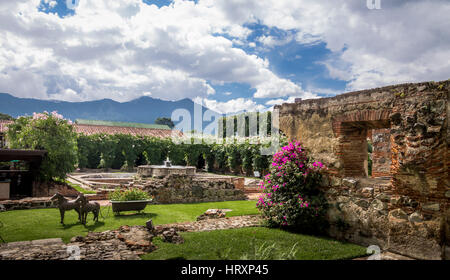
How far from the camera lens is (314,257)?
221 inches

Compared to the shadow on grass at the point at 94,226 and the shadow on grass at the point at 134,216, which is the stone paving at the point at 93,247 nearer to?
the shadow on grass at the point at 94,226

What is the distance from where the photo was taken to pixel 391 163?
20.2 feet

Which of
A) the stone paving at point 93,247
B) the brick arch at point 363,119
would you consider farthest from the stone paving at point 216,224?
the brick arch at point 363,119

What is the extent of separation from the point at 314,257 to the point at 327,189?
6.76 ft

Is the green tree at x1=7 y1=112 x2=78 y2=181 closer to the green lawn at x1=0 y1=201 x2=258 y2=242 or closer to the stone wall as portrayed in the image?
the stone wall

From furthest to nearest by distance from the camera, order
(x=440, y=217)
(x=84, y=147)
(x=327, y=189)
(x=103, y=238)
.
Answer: (x=84, y=147)
(x=327, y=189)
(x=103, y=238)
(x=440, y=217)

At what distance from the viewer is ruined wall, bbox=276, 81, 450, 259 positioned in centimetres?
539

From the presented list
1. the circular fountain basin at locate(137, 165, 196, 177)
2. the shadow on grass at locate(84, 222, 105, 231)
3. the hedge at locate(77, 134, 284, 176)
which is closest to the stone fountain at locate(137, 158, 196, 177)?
the circular fountain basin at locate(137, 165, 196, 177)

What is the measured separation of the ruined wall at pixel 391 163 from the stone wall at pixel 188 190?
7107 mm

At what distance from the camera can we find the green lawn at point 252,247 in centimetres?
544

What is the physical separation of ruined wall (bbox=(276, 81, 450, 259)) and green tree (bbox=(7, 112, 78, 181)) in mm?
11538
